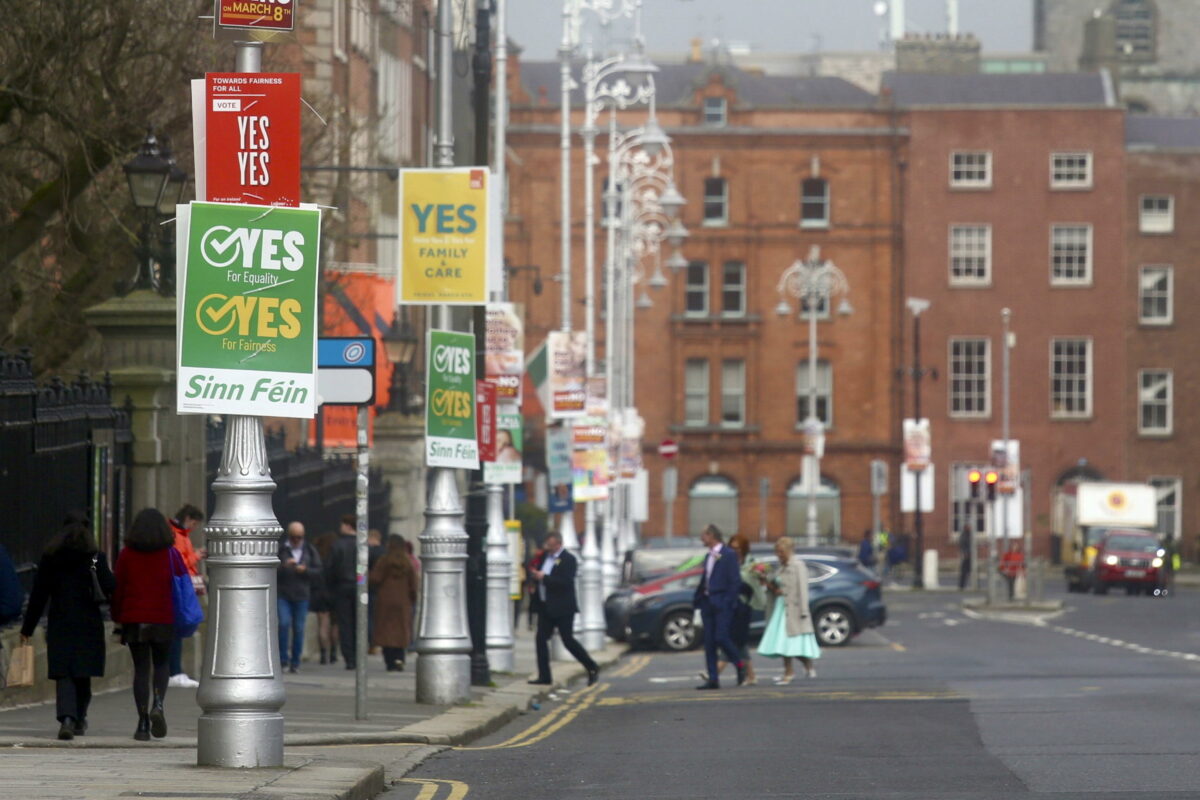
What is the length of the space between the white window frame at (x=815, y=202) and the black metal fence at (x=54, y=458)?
6163cm

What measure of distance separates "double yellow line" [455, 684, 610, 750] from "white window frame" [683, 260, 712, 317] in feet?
188

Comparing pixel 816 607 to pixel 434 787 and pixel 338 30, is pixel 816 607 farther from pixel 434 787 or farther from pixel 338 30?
pixel 434 787

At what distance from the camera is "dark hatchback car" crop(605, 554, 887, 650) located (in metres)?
35.0

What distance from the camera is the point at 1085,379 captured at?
8175cm

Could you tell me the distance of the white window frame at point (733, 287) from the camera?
8200 centimetres

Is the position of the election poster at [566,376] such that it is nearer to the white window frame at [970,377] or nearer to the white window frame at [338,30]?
the white window frame at [338,30]

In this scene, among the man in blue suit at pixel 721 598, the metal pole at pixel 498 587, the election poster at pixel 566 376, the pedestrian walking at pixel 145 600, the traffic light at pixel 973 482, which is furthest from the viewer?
the traffic light at pixel 973 482

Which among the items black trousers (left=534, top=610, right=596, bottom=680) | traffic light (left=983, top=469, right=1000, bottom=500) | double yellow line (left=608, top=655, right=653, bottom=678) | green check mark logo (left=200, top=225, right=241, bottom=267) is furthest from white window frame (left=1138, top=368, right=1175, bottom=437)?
green check mark logo (left=200, top=225, right=241, bottom=267)

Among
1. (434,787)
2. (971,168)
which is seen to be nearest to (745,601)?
(434,787)

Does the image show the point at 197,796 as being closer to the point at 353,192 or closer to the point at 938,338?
the point at 353,192

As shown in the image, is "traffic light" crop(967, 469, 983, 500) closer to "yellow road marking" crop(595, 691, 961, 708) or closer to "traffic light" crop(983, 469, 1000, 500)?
"traffic light" crop(983, 469, 1000, 500)

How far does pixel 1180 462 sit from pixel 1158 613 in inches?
1459

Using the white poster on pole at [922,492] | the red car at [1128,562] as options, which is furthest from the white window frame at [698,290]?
the red car at [1128,562]

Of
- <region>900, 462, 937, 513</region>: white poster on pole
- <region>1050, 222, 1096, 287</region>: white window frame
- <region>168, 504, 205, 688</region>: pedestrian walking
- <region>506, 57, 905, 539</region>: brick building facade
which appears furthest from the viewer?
<region>1050, 222, 1096, 287</region>: white window frame
